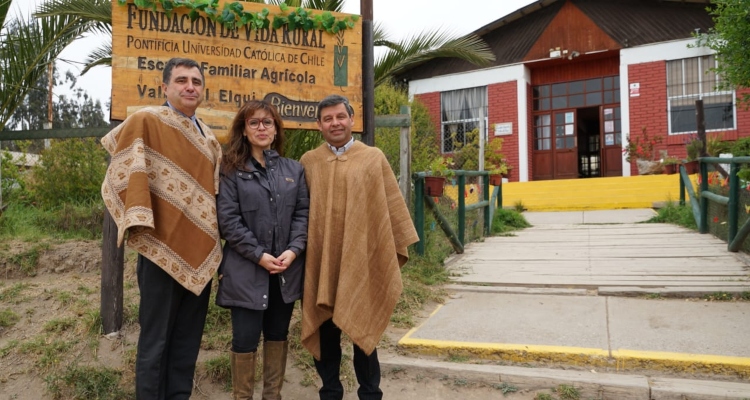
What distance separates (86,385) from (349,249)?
177cm

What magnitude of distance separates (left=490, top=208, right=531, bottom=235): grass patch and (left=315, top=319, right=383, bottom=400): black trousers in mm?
6136

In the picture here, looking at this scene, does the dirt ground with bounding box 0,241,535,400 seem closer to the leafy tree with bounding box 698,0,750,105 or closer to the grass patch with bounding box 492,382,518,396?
the grass patch with bounding box 492,382,518,396

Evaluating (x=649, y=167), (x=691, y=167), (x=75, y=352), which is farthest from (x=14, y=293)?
(x=649, y=167)

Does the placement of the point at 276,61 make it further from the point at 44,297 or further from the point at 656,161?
the point at 656,161

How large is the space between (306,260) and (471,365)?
1.29 meters

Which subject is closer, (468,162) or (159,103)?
(159,103)

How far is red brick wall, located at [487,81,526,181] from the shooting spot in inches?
600

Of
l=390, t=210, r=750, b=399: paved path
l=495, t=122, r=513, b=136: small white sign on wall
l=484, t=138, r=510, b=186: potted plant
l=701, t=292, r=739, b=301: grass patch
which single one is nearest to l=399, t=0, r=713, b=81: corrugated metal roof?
l=495, t=122, r=513, b=136: small white sign on wall

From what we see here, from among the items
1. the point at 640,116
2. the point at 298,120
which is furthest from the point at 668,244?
the point at 640,116

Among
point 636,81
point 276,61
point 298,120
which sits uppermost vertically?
point 636,81

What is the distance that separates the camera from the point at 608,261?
19.0 ft

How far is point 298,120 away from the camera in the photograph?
3.83 m

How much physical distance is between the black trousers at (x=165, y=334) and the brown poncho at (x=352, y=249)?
545 mm

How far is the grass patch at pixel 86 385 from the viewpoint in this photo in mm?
3041
